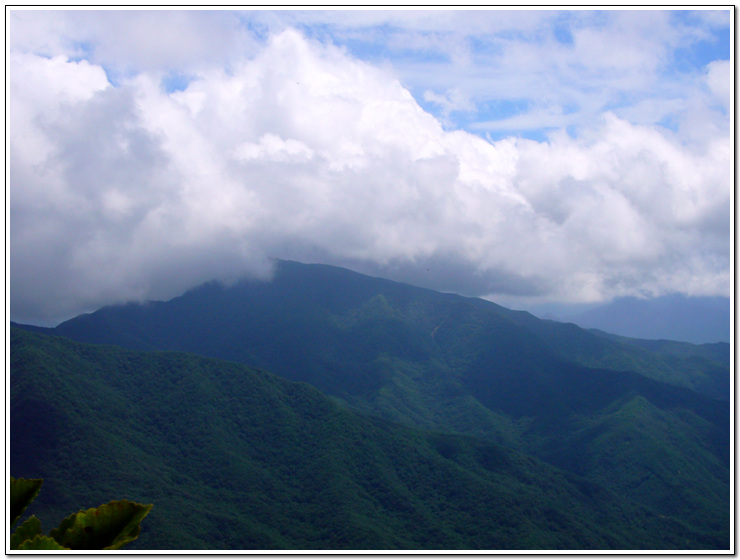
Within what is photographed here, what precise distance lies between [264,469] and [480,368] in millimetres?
91022

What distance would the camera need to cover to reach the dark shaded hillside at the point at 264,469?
196 feet

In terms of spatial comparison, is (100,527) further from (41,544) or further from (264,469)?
(264,469)

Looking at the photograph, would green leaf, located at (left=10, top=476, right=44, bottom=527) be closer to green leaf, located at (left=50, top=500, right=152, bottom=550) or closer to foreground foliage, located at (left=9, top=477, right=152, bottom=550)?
foreground foliage, located at (left=9, top=477, right=152, bottom=550)

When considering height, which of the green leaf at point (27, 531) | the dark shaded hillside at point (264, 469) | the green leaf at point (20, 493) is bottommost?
the dark shaded hillside at point (264, 469)

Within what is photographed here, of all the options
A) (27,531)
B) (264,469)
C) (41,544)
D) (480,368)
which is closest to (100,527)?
(41,544)

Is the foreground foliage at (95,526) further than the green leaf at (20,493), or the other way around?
the green leaf at (20,493)

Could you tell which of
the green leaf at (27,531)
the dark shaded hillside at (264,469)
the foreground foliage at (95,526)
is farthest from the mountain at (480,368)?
the green leaf at (27,531)

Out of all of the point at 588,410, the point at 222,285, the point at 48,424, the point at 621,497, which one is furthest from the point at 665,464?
the point at 222,285

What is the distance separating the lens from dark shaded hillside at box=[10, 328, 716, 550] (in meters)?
59.7

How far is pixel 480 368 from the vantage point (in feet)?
506

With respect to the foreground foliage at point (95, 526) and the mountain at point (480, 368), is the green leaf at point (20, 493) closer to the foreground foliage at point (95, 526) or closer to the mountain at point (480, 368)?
the foreground foliage at point (95, 526)

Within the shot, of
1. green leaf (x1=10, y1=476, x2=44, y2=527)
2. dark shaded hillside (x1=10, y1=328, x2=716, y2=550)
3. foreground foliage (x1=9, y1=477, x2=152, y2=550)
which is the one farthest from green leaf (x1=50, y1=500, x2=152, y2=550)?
dark shaded hillside (x1=10, y1=328, x2=716, y2=550)

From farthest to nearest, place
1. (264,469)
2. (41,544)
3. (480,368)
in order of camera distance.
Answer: (480,368)
(264,469)
(41,544)

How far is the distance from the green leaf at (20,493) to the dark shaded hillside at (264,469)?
50405 millimetres
